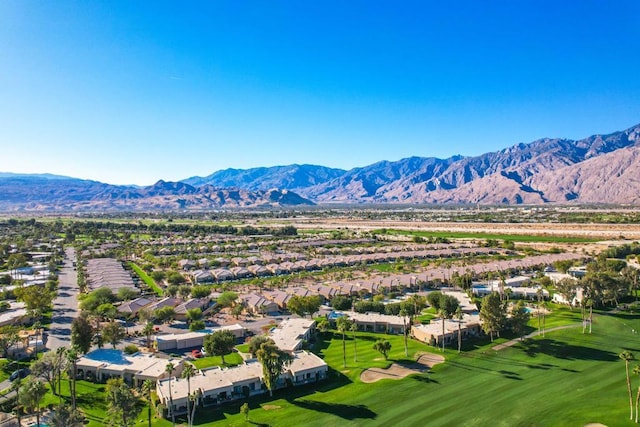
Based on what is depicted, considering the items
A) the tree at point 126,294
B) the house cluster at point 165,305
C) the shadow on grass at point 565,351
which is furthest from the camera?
the tree at point 126,294

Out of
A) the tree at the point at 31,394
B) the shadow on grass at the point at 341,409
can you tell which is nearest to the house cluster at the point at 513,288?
the shadow on grass at the point at 341,409

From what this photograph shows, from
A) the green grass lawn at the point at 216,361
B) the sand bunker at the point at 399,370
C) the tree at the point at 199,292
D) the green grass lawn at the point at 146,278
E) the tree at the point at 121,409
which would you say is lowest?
the green grass lawn at the point at 146,278

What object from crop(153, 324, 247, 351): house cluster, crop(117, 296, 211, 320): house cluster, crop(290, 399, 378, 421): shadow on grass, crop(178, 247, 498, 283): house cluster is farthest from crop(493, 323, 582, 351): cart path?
crop(178, 247, 498, 283): house cluster

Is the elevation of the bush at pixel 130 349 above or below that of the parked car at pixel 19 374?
above

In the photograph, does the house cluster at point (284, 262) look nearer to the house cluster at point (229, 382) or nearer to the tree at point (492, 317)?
the house cluster at point (229, 382)

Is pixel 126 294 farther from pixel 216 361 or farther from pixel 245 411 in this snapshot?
pixel 245 411

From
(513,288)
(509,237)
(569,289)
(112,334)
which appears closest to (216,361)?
(112,334)

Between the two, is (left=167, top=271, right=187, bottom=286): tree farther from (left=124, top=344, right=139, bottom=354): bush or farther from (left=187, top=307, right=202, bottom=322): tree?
(left=124, top=344, right=139, bottom=354): bush

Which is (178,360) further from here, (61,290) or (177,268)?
(177,268)
